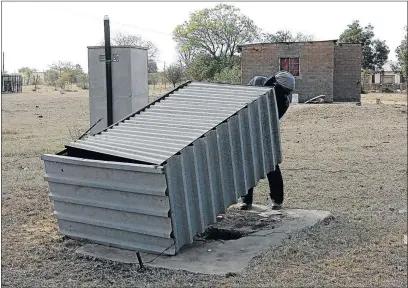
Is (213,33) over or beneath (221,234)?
over

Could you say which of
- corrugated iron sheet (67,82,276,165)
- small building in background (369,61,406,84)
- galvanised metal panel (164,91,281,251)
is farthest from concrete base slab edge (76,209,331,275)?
small building in background (369,61,406,84)

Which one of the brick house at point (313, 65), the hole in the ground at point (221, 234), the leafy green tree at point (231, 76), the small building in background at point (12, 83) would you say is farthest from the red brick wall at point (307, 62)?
the hole in the ground at point (221, 234)

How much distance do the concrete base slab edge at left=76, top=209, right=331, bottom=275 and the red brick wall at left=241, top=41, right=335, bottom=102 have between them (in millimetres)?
25237

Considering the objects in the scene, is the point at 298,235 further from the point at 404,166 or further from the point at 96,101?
the point at 404,166

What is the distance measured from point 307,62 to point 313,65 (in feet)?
1.17

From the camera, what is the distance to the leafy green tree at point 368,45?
54.0 meters

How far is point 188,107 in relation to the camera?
7133mm

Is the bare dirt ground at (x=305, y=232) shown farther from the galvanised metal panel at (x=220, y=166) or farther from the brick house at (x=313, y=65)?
the brick house at (x=313, y=65)

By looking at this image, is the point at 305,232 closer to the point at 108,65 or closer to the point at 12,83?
the point at 108,65

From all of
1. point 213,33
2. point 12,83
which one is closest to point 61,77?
point 12,83

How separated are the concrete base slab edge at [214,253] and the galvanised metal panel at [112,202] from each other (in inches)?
3.8

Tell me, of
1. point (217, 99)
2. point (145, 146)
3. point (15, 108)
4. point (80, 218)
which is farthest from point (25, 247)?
point (15, 108)

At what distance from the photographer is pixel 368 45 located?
184 feet

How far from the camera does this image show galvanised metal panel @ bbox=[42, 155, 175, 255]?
5.51 meters
